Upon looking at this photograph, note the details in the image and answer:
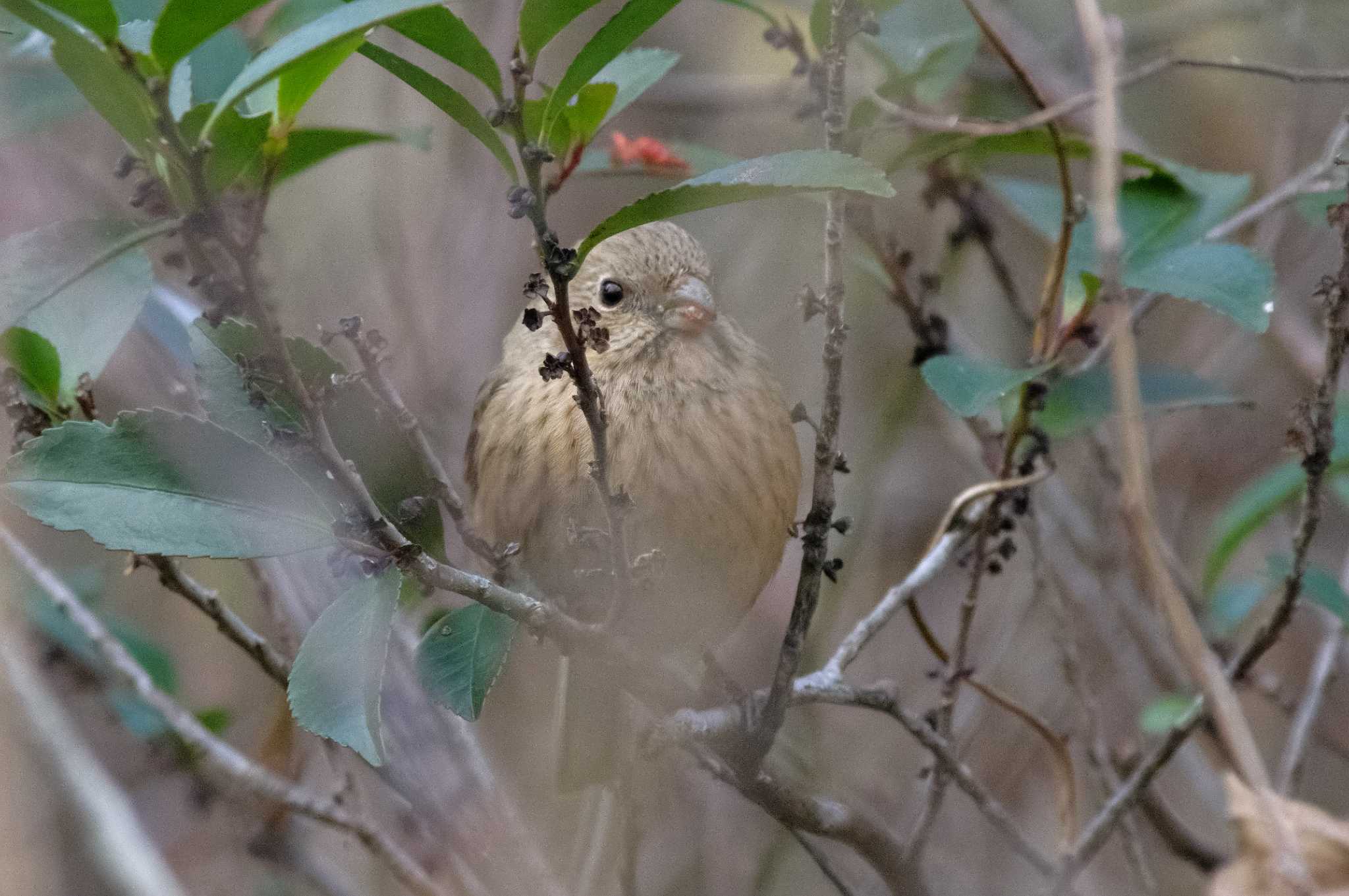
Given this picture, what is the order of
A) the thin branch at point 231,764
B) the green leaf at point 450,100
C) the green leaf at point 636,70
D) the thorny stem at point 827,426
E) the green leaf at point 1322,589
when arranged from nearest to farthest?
the green leaf at point 450,100 < the thorny stem at point 827,426 < the green leaf at point 636,70 < the thin branch at point 231,764 < the green leaf at point 1322,589

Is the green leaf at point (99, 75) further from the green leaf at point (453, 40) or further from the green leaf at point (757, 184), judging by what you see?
the green leaf at point (757, 184)

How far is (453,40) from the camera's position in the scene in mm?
1573

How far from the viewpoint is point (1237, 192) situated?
8.55 feet

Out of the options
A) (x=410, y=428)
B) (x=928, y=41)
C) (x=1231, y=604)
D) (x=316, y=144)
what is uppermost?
(x=928, y=41)

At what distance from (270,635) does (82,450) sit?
74.0 inches

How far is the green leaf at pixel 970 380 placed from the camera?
6.83ft

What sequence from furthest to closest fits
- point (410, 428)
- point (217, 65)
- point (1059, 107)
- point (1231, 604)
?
point (1231, 604) < point (217, 65) < point (1059, 107) < point (410, 428)

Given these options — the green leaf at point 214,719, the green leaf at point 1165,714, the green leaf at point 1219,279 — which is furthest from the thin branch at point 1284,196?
the green leaf at point 214,719

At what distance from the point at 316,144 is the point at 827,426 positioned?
90cm

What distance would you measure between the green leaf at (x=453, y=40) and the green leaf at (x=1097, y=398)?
1225 mm

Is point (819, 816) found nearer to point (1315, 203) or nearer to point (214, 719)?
point (214, 719)

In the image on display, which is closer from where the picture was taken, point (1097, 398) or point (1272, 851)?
point (1272, 851)

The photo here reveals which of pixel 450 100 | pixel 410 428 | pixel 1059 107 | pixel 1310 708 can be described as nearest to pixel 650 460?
pixel 410 428

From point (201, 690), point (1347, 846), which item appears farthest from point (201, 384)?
point (201, 690)
